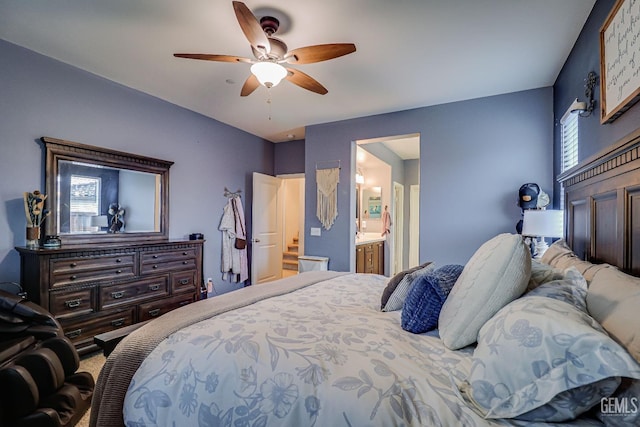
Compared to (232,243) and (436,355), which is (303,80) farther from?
(232,243)

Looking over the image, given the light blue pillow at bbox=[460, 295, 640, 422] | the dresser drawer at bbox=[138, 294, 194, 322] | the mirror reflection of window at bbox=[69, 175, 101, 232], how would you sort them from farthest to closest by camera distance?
the dresser drawer at bbox=[138, 294, 194, 322]
the mirror reflection of window at bbox=[69, 175, 101, 232]
the light blue pillow at bbox=[460, 295, 640, 422]

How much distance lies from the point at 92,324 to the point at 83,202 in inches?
46.4

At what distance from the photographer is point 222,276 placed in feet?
14.4

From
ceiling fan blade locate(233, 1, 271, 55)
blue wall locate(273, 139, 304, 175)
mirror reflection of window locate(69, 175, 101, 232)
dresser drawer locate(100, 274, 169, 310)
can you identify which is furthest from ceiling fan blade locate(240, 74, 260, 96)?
blue wall locate(273, 139, 304, 175)

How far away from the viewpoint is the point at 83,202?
114 inches

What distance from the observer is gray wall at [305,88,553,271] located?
3.19 m

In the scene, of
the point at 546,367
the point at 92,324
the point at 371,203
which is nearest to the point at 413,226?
the point at 371,203

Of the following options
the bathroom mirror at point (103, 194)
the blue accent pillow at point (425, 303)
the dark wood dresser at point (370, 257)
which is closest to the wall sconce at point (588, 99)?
the blue accent pillow at point (425, 303)

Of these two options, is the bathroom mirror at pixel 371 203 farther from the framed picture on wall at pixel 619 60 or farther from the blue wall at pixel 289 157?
the framed picture on wall at pixel 619 60

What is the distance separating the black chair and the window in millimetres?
3975

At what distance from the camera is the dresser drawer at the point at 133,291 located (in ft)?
8.91

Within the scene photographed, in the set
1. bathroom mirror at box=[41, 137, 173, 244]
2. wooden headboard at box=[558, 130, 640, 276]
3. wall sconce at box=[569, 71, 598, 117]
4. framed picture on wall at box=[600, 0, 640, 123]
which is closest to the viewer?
wooden headboard at box=[558, 130, 640, 276]

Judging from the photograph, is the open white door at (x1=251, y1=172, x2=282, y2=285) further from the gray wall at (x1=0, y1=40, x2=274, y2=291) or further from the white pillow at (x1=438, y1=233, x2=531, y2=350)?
the white pillow at (x1=438, y1=233, x2=531, y2=350)

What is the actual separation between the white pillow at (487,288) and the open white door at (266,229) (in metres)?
3.95
